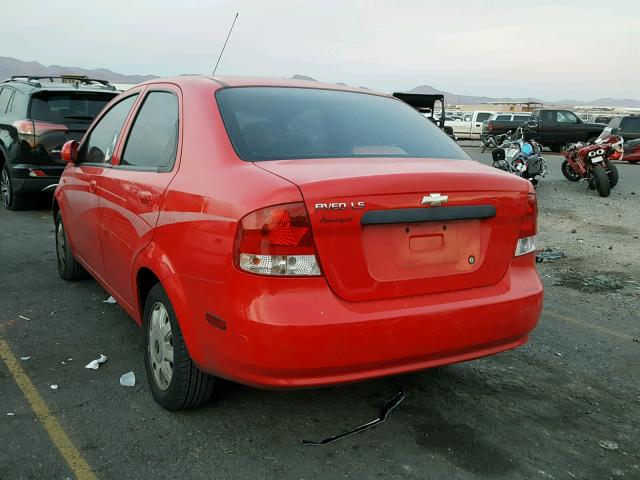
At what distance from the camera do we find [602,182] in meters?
11.8

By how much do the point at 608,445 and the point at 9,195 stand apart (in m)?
8.71

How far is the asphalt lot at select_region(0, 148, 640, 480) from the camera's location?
9.07ft

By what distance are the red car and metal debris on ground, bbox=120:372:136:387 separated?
1.07ft

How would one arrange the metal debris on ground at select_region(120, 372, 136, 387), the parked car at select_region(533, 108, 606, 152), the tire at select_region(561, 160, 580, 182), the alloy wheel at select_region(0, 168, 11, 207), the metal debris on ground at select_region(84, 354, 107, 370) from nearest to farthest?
1. the metal debris on ground at select_region(120, 372, 136, 387)
2. the metal debris on ground at select_region(84, 354, 107, 370)
3. the alloy wheel at select_region(0, 168, 11, 207)
4. the tire at select_region(561, 160, 580, 182)
5. the parked car at select_region(533, 108, 606, 152)

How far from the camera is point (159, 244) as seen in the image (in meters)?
3.08

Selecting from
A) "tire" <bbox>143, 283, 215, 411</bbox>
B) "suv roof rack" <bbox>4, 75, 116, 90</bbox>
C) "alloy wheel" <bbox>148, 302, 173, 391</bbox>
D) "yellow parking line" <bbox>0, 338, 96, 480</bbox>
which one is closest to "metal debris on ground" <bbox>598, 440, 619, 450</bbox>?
"tire" <bbox>143, 283, 215, 411</bbox>

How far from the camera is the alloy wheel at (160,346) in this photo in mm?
3166

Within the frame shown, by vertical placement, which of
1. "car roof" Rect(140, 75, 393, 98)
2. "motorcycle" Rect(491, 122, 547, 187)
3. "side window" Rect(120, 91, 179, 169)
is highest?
"car roof" Rect(140, 75, 393, 98)

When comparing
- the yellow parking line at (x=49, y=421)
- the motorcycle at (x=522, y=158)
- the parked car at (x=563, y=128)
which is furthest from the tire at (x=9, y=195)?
the parked car at (x=563, y=128)

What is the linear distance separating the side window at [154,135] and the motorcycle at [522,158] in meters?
9.70

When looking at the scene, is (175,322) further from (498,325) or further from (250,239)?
(498,325)

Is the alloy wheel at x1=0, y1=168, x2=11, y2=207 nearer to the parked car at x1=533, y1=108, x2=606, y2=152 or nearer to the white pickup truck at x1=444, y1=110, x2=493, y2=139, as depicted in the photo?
the parked car at x1=533, y1=108, x2=606, y2=152

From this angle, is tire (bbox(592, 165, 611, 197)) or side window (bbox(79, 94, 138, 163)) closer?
side window (bbox(79, 94, 138, 163))

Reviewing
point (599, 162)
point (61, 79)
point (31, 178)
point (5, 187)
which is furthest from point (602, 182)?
point (5, 187)
